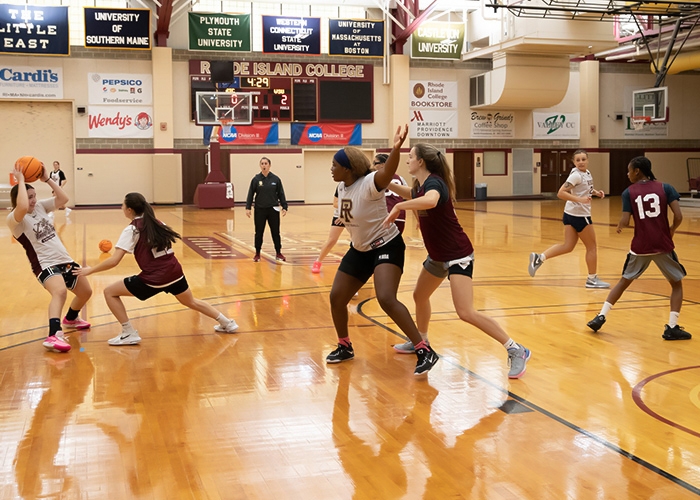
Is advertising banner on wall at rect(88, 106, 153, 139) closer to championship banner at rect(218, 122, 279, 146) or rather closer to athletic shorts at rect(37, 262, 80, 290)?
championship banner at rect(218, 122, 279, 146)

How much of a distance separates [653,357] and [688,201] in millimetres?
22621

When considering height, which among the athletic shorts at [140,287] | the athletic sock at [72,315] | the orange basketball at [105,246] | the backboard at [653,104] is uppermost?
the backboard at [653,104]

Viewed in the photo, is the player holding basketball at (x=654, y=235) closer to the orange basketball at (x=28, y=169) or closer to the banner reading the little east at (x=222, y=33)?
the orange basketball at (x=28, y=169)

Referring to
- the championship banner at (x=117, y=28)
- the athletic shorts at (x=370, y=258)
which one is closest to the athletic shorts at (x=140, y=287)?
the athletic shorts at (x=370, y=258)

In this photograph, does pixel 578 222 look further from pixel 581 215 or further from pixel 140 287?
pixel 140 287

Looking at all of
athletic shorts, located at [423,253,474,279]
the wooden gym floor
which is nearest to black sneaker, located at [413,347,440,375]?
the wooden gym floor

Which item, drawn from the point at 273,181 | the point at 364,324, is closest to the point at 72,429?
the point at 364,324

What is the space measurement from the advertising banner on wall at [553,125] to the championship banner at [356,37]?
788 centimetres

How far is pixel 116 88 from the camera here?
A: 27125mm

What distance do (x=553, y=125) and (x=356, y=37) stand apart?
9564mm

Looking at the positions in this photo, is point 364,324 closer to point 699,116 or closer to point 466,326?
point 466,326

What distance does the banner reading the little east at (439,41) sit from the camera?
2820cm

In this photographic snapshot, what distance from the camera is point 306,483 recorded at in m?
3.74

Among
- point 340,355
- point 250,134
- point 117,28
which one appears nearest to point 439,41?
point 250,134
